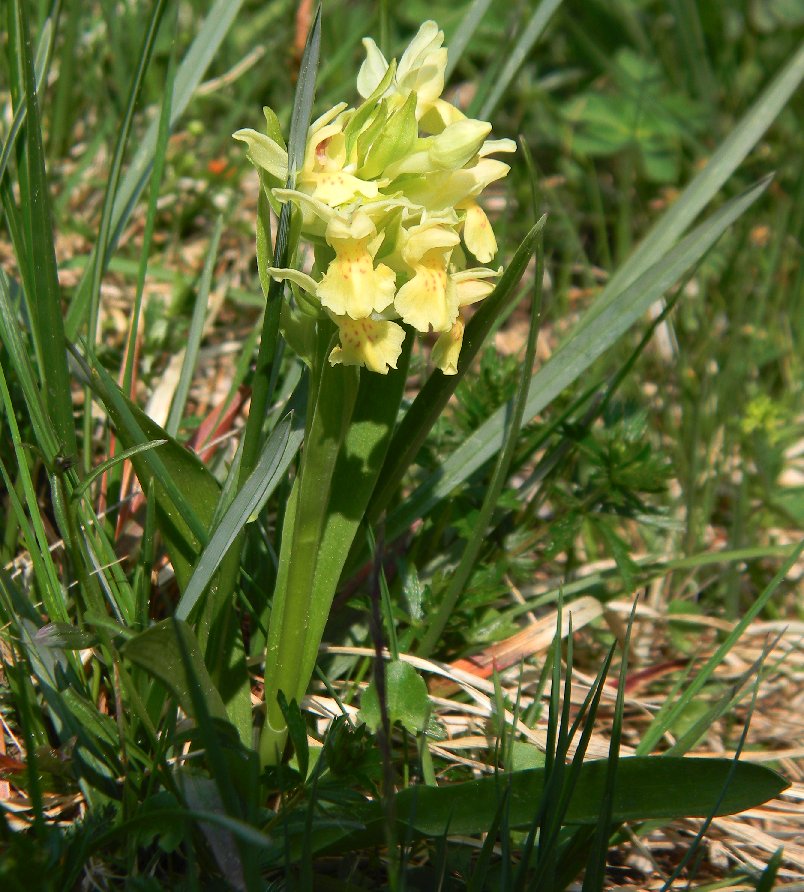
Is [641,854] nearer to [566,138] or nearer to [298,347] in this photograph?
[298,347]

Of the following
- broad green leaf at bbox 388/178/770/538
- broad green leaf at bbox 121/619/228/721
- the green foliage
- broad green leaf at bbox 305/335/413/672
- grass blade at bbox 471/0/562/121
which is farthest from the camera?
grass blade at bbox 471/0/562/121

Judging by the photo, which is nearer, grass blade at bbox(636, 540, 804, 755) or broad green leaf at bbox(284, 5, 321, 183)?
broad green leaf at bbox(284, 5, 321, 183)

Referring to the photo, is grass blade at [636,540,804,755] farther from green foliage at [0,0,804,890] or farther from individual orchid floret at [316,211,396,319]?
individual orchid floret at [316,211,396,319]

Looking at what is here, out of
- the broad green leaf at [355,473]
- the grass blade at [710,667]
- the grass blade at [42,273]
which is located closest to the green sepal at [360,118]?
the broad green leaf at [355,473]

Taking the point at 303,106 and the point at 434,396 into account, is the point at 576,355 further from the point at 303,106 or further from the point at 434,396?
the point at 303,106

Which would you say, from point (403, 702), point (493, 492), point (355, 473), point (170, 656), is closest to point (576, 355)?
point (493, 492)

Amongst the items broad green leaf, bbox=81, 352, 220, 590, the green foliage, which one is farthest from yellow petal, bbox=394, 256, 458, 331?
broad green leaf, bbox=81, 352, 220, 590
